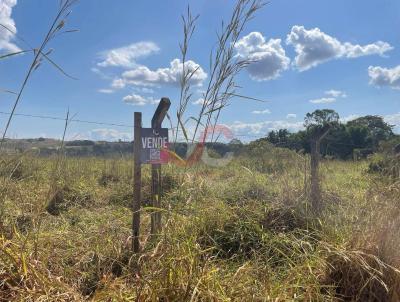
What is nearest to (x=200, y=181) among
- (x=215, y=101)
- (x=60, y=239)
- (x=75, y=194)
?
(x=215, y=101)

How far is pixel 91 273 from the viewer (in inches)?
125

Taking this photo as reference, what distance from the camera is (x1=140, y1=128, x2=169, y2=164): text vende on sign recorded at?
12.2 feet

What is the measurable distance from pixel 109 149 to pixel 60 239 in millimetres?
7023

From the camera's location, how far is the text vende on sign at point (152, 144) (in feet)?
12.2

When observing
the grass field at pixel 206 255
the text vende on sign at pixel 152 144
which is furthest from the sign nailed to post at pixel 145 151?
the grass field at pixel 206 255

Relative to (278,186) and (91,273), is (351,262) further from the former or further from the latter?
(278,186)

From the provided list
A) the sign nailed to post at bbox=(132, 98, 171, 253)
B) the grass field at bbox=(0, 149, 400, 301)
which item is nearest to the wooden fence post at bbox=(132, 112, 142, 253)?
the sign nailed to post at bbox=(132, 98, 171, 253)

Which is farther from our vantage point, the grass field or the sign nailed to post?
the sign nailed to post

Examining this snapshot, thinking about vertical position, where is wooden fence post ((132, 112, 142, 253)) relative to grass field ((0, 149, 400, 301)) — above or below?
above

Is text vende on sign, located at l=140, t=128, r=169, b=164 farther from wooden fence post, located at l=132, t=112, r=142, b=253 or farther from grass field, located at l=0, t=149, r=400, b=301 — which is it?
grass field, located at l=0, t=149, r=400, b=301

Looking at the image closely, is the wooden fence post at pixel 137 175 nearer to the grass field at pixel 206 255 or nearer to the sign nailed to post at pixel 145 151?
the sign nailed to post at pixel 145 151

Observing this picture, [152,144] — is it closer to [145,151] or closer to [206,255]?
[145,151]

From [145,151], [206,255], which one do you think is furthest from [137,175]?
[206,255]

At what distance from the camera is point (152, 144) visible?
3.87 metres
